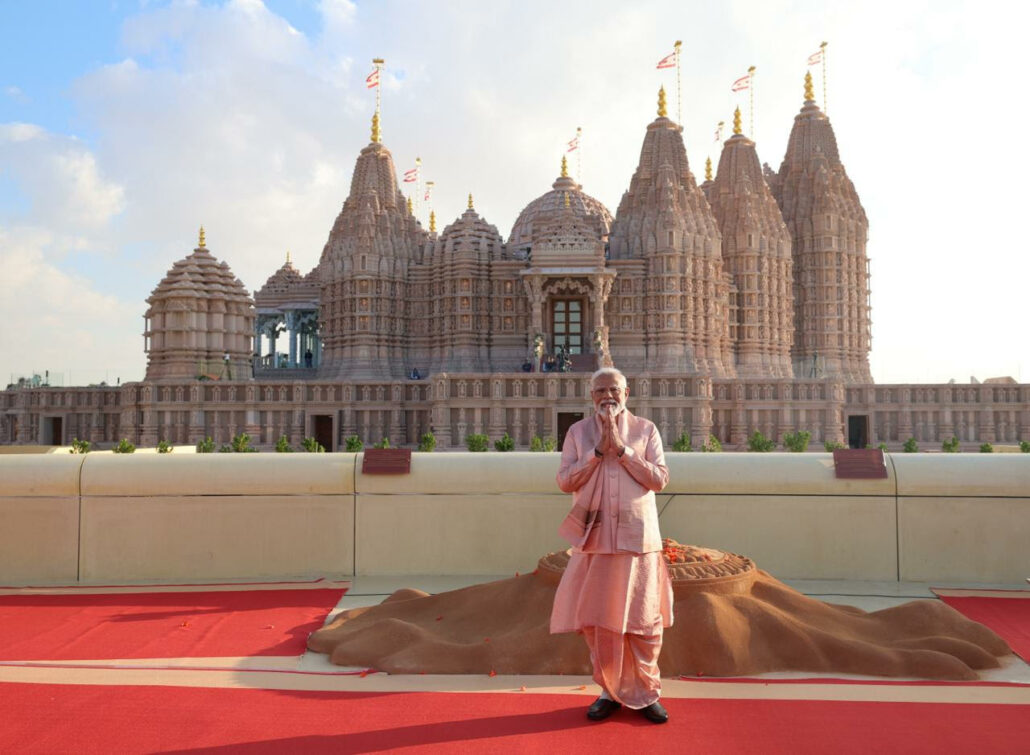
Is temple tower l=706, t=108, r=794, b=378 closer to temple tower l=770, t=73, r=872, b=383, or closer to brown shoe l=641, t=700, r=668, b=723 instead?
temple tower l=770, t=73, r=872, b=383

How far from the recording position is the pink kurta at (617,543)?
19.5ft

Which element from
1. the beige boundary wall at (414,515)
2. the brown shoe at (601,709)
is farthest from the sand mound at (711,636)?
the beige boundary wall at (414,515)

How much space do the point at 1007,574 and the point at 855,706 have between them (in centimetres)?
511

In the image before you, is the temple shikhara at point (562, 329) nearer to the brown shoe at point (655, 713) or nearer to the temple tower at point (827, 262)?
the temple tower at point (827, 262)

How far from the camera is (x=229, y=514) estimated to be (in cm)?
1039

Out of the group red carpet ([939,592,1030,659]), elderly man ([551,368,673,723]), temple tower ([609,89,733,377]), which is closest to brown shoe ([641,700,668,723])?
elderly man ([551,368,673,723])

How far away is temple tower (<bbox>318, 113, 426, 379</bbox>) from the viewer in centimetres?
4859

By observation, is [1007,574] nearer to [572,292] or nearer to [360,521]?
[360,521]

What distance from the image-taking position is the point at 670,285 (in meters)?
47.6

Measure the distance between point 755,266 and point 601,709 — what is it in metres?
49.5

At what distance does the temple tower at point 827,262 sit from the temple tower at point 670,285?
8620 millimetres

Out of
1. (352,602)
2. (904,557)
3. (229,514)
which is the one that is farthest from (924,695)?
(229,514)

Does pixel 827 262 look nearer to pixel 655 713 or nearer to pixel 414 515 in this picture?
pixel 414 515

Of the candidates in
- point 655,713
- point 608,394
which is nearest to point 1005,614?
point 655,713
